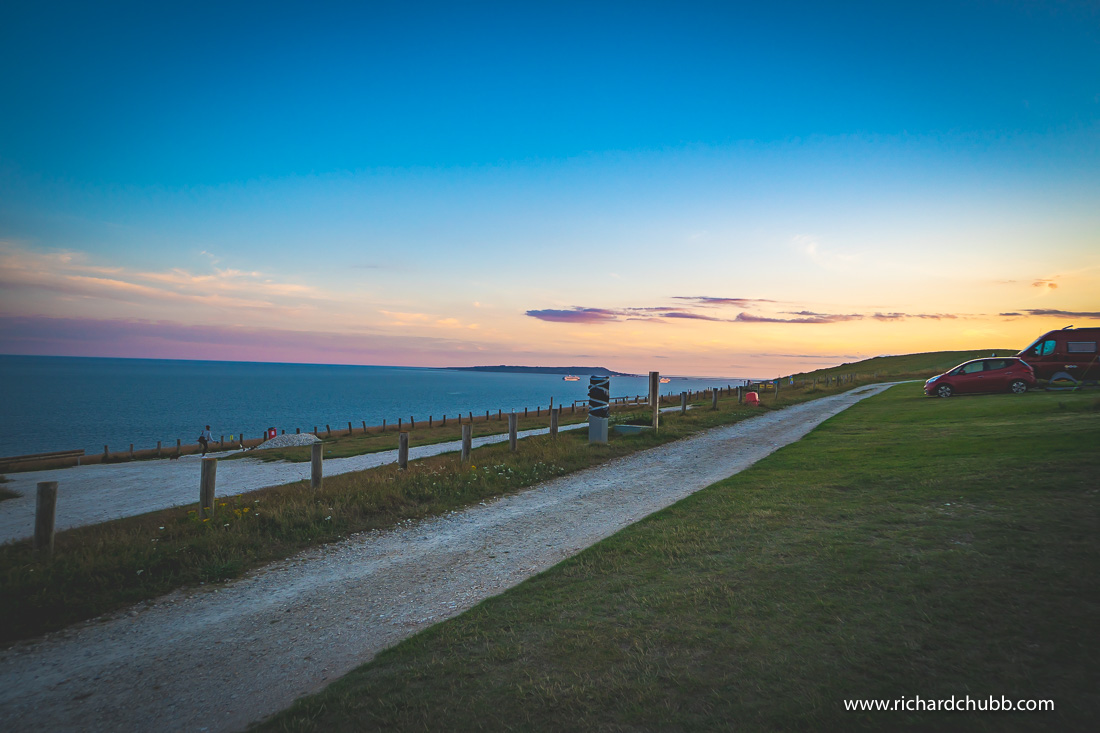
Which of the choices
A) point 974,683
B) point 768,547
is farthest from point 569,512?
point 974,683

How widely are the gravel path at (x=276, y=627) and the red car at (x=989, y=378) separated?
2211cm

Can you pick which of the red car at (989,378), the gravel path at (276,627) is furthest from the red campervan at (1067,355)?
the gravel path at (276,627)

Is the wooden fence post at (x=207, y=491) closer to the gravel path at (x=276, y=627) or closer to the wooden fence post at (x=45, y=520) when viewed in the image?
the wooden fence post at (x=45, y=520)

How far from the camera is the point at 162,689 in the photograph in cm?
445

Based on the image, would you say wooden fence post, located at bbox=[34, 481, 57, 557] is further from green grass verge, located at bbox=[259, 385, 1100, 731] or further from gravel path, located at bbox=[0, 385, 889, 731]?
green grass verge, located at bbox=[259, 385, 1100, 731]

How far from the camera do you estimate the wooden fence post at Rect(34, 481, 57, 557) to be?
25.1 ft

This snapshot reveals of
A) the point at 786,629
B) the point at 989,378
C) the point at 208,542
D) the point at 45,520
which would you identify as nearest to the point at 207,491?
the point at 208,542

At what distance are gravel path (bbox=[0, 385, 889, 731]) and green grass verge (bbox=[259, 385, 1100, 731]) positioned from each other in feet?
1.80

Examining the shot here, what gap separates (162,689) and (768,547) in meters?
6.36

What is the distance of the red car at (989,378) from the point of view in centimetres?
2317

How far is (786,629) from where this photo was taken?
453 centimetres

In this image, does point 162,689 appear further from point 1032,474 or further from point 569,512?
point 1032,474

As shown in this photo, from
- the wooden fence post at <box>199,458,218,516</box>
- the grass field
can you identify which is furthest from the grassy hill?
the wooden fence post at <box>199,458,218,516</box>

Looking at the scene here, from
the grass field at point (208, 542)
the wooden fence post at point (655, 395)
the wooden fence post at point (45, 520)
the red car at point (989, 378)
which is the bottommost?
the grass field at point (208, 542)
